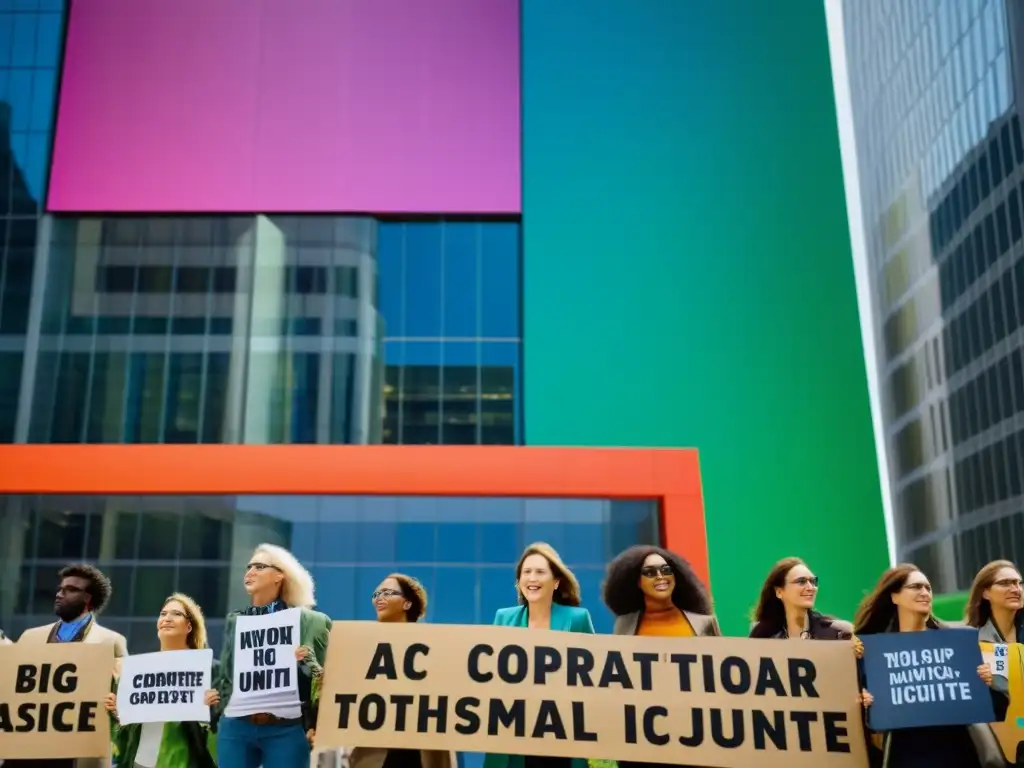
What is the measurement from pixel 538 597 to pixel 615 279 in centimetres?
1708

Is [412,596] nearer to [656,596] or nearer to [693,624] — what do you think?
[656,596]

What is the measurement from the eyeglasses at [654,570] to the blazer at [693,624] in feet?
0.86

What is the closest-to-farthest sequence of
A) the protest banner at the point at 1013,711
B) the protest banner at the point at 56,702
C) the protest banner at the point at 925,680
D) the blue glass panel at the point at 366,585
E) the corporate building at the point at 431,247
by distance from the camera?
1. the protest banner at the point at 925,680
2. the protest banner at the point at 1013,711
3. the protest banner at the point at 56,702
4. the blue glass panel at the point at 366,585
5. the corporate building at the point at 431,247

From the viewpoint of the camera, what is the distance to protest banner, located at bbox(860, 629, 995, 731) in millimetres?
5504

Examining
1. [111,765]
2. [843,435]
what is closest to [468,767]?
[111,765]

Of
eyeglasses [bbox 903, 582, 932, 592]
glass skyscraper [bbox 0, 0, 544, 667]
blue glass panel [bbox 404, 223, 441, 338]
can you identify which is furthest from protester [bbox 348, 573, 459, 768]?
blue glass panel [bbox 404, 223, 441, 338]

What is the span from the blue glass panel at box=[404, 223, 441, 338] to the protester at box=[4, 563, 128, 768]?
15.7 m

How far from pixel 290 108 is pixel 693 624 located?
20.0m

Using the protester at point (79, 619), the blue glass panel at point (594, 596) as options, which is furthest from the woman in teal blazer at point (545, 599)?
the blue glass panel at point (594, 596)

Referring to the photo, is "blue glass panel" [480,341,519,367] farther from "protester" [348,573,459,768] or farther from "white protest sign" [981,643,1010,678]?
"white protest sign" [981,643,1010,678]

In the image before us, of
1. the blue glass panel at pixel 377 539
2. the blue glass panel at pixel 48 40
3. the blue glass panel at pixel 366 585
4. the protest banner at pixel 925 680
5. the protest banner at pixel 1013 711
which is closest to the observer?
the protest banner at pixel 925 680

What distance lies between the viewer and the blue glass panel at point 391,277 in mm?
23016

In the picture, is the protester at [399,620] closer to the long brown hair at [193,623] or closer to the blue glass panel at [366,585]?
the long brown hair at [193,623]

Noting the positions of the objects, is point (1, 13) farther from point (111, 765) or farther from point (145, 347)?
point (111, 765)
